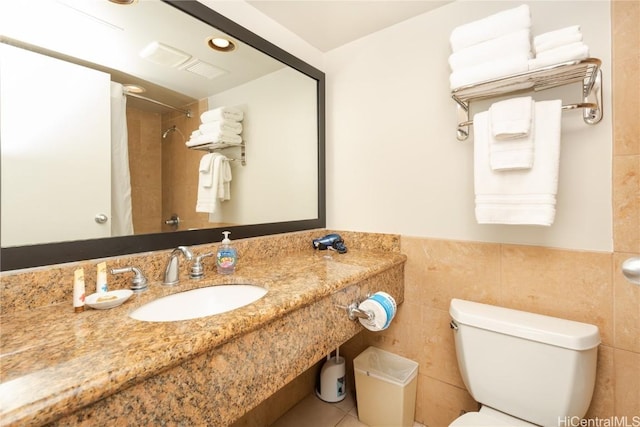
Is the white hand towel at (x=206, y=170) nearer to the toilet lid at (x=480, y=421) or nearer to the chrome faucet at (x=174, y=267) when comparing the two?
the chrome faucet at (x=174, y=267)

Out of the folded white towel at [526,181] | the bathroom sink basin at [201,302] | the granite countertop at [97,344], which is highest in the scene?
the folded white towel at [526,181]

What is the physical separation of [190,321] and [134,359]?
17cm

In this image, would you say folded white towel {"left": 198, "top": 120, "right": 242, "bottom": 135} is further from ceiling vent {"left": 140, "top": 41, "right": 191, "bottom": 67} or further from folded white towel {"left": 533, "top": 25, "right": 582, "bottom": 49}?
folded white towel {"left": 533, "top": 25, "right": 582, "bottom": 49}

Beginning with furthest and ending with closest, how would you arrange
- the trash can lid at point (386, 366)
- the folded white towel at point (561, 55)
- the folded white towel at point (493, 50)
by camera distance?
the trash can lid at point (386, 366) < the folded white towel at point (493, 50) < the folded white towel at point (561, 55)

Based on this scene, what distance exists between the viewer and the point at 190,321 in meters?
0.72

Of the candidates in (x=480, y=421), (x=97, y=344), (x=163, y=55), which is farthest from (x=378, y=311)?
(x=163, y=55)

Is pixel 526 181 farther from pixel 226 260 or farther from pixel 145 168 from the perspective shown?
pixel 145 168

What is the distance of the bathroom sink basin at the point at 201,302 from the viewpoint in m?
0.92

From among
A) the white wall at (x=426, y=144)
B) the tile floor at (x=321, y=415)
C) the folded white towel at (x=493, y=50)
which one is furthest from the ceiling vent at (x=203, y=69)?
the tile floor at (x=321, y=415)

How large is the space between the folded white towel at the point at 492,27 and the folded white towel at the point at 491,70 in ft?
Result: 0.36

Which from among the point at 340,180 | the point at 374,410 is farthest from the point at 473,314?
the point at 340,180

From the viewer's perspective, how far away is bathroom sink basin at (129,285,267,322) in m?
0.92

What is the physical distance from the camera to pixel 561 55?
97 cm

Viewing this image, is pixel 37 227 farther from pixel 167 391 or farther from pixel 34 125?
pixel 167 391
